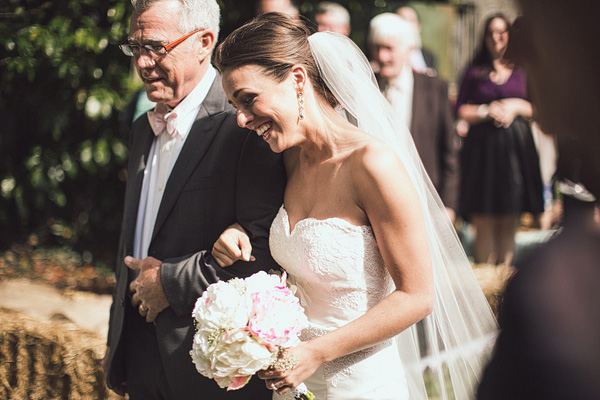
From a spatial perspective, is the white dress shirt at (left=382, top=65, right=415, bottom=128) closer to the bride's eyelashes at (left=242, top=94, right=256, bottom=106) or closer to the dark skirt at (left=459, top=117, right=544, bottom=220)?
the dark skirt at (left=459, top=117, right=544, bottom=220)

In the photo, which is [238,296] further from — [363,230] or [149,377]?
[149,377]

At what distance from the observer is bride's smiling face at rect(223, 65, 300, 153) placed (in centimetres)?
221

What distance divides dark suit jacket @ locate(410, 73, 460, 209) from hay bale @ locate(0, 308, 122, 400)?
2868 millimetres

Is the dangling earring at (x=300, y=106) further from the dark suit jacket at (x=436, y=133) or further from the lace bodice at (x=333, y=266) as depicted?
the dark suit jacket at (x=436, y=133)

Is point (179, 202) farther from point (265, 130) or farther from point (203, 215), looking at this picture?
point (265, 130)

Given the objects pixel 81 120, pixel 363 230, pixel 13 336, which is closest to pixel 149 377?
pixel 363 230

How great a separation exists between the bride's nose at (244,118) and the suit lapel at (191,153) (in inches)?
11.7

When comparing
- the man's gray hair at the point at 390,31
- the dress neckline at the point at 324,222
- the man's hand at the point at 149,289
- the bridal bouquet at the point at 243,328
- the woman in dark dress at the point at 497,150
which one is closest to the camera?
the bridal bouquet at the point at 243,328

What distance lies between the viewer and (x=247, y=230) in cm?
237

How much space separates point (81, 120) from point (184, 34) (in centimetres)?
379

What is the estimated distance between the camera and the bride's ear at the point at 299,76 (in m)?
2.29

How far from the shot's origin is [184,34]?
101 inches

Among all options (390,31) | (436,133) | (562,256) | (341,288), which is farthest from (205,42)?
(436,133)

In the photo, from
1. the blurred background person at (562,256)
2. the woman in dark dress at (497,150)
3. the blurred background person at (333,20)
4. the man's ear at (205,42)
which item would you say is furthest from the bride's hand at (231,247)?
the woman in dark dress at (497,150)
